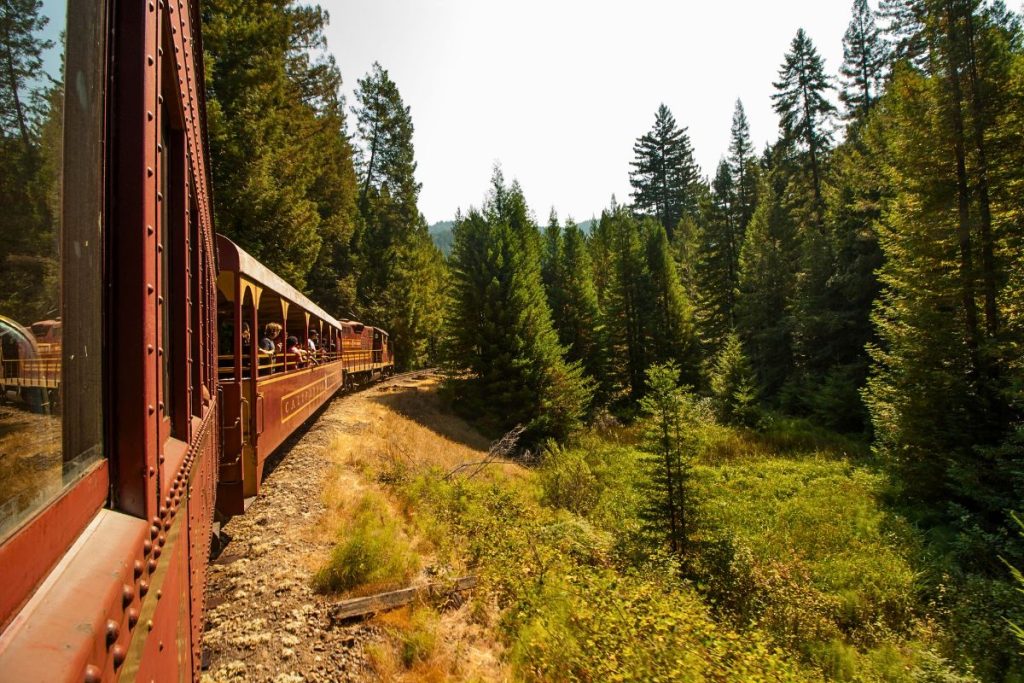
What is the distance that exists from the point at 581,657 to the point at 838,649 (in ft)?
17.0

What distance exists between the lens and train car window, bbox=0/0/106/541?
817 mm

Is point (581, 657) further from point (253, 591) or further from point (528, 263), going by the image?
point (528, 263)

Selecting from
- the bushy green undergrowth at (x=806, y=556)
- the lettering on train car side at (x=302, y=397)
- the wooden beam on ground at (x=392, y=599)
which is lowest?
the bushy green undergrowth at (x=806, y=556)

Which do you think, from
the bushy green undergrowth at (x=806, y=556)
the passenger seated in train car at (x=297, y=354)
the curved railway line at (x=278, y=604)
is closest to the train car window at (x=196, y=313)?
the curved railway line at (x=278, y=604)

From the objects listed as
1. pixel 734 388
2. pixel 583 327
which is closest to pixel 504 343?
pixel 583 327

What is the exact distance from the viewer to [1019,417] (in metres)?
12.8

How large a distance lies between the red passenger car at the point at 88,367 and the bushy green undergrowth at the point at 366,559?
630cm

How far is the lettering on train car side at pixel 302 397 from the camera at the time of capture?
8773mm

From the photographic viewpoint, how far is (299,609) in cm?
666

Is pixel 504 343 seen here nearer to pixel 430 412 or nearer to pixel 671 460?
pixel 430 412

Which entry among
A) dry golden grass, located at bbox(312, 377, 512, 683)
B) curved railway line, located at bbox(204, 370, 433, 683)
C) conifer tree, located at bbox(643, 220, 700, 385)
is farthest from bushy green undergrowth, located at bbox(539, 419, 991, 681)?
conifer tree, located at bbox(643, 220, 700, 385)

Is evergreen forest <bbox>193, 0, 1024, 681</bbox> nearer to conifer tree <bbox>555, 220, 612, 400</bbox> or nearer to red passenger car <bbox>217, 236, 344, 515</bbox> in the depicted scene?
conifer tree <bbox>555, 220, 612, 400</bbox>

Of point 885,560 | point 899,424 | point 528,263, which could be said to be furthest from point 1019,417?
point 528,263

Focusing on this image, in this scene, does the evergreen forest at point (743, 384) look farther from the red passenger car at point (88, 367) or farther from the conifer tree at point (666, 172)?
the conifer tree at point (666, 172)
